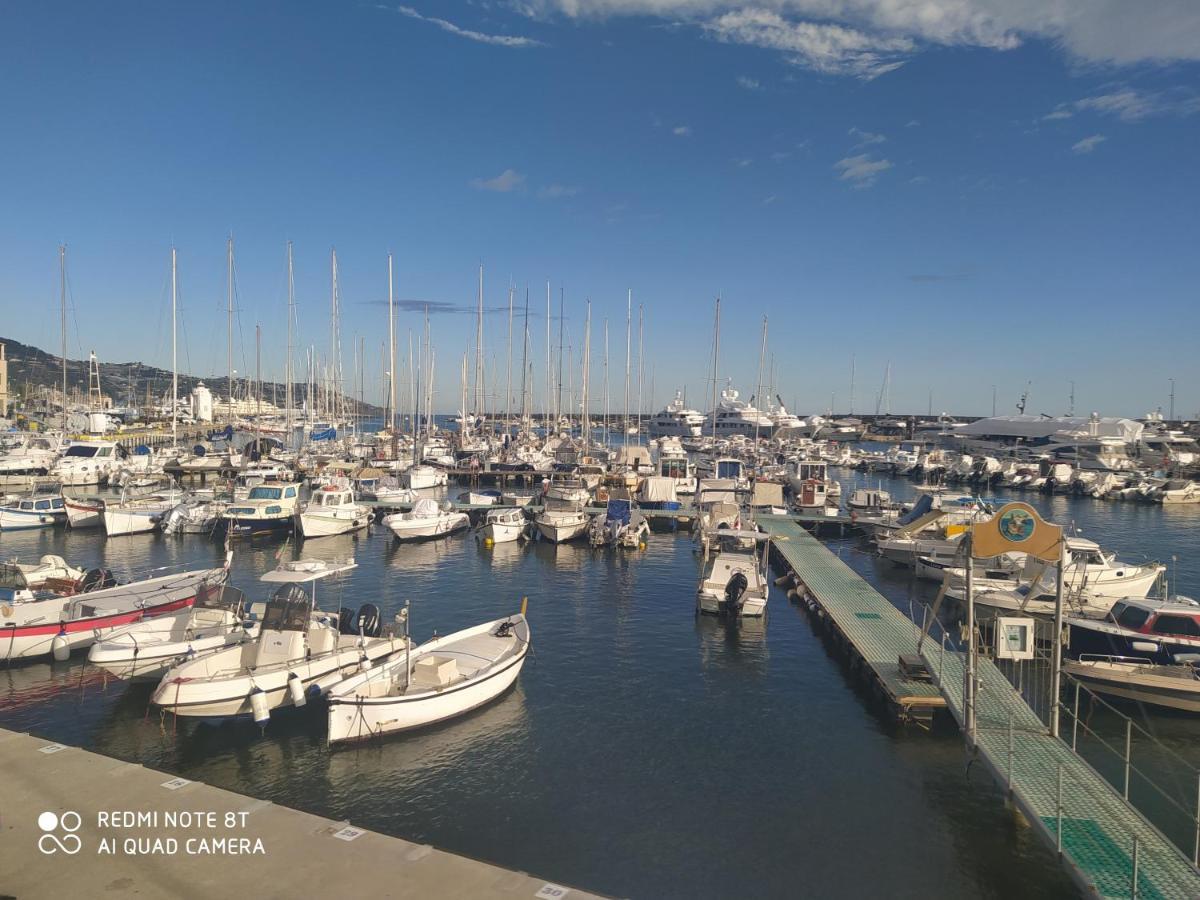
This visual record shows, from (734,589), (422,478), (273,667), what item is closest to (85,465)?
(422,478)

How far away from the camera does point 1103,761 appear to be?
18.4 meters

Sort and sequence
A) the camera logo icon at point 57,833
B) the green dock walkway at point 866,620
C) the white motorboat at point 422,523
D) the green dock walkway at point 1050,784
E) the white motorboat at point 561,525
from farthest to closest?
the white motorboat at point 561,525 < the white motorboat at point 422,523 < the green dock walkway at point 866,620 < the green dock walkway at point 1050,784 < the camera logo icon at point 57,833

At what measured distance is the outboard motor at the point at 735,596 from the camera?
3031 centimetres

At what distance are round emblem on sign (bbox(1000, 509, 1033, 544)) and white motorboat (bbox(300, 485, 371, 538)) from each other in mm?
41098

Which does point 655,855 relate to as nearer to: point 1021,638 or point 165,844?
point 165,844

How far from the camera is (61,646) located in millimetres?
23141

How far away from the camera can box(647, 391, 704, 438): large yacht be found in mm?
174750

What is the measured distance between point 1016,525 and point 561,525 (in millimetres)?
33188

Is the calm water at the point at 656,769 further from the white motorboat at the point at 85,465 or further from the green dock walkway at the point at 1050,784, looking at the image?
the white motorboat at the point at 85,465

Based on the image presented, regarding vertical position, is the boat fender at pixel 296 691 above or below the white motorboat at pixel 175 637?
below

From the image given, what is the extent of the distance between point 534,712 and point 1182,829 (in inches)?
582

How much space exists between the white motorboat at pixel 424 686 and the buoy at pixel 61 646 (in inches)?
433

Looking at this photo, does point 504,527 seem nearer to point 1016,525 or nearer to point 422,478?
point 422,478

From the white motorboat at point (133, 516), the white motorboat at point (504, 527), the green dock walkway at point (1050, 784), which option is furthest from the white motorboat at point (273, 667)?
the white motorboat at point (133, 516)
